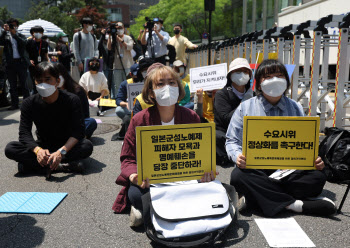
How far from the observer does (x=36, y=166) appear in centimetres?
466

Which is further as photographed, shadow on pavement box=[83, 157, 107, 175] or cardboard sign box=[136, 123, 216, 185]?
shadow on pavement box=[83, 157, 107, 175]

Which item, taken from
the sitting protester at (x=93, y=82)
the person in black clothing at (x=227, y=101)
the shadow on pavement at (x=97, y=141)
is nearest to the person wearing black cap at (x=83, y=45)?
the sitting protester at (x=93, y=82)

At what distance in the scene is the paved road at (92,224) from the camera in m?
2.89

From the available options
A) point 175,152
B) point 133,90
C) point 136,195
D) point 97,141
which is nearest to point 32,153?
point 97,141

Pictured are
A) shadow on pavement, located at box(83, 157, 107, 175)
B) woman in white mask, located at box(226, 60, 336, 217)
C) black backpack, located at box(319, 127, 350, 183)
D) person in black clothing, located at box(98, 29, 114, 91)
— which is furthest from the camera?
person in black clothing, located at box(98, 29, 114, 91)

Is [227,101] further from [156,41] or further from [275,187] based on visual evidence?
[156,41]

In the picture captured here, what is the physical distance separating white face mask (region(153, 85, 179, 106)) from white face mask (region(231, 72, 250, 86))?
6.35ft

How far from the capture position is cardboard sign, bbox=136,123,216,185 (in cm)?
286

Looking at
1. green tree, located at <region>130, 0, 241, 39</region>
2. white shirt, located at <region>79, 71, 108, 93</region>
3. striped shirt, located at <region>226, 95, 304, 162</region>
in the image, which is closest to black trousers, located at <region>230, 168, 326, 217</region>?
striped shirt, located at <region>226, 95, 304, 162</region>

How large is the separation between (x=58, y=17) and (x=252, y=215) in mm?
35431

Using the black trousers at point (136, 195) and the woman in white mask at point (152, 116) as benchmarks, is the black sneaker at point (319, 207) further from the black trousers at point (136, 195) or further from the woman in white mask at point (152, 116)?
the black trousers at point (136, 195)

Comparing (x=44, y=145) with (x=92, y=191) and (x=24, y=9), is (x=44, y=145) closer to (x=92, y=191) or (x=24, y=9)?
(x=92, y=191)

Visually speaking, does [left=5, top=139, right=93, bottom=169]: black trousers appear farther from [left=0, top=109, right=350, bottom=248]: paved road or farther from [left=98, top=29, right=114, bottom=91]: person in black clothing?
[left=98, top=29, right=114, bottom=91]: person in black clothing

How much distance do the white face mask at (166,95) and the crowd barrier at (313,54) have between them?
302 centimetres
